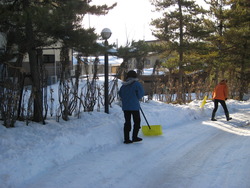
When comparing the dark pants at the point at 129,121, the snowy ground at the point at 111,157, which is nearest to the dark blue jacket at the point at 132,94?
the dark pants at the point at 129,121

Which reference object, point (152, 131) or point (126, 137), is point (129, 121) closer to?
point (126, 137)

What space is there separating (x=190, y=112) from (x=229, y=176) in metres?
6.53

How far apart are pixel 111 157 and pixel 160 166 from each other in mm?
1035

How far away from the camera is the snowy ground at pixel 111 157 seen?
4.34m

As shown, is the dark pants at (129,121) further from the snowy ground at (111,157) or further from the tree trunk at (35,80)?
the tree trunk at (35,80)

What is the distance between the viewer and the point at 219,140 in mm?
7129

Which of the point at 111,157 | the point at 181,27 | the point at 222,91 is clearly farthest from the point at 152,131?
the point at 181,27

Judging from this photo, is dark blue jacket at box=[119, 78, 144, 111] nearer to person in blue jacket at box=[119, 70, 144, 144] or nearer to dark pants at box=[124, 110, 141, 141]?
person in blue jacket at box=[119, 70, 144, 144]

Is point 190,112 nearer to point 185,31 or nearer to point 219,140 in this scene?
point 219,140

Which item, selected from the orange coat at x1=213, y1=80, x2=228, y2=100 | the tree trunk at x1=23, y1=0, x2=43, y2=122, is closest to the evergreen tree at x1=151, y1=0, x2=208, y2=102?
the orange coat at x1=213, y1=80, x2=228, y2=100

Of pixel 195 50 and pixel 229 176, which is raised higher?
pixel 195 50

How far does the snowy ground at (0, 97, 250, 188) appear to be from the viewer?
434 centimetres

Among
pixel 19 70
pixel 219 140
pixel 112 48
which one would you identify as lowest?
pixel 219 140

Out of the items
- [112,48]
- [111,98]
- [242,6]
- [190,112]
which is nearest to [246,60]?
[242,6]
